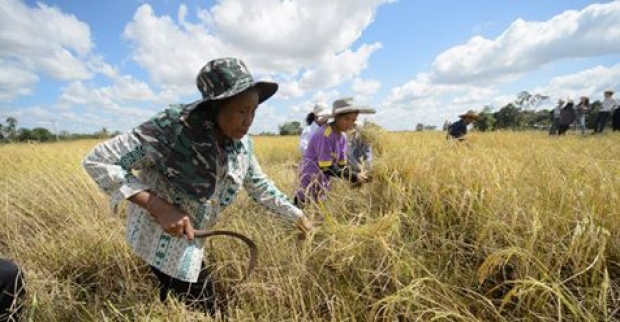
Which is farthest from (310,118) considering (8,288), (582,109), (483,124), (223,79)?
(582,109)

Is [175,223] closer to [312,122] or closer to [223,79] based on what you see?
[223,79]

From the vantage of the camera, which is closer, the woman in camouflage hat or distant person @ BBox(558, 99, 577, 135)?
the woman in camouflage hat

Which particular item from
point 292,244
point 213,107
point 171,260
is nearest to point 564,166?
point 292,244

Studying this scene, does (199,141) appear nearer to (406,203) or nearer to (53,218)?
(406,203)

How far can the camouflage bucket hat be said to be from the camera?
4.10ft

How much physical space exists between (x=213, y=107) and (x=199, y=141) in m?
0.16

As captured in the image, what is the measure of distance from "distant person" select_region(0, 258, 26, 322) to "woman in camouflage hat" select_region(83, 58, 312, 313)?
472mm

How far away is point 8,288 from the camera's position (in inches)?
52.9

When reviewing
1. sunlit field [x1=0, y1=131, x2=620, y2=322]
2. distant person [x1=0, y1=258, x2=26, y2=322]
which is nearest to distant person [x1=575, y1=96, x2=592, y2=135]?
sunlit field [x1=0, y1=131, x2=620, y2=322]

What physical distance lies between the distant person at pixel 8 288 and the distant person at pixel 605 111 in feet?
42.7

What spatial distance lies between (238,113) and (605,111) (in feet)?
41.7

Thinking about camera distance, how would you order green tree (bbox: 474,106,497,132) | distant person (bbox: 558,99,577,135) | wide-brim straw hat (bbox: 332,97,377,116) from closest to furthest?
1. wide-brim straw hat (bbox: 332,97,377,116)
2. green tree (bbox: 474,106,497,132)
3. distant person (bbox: 558,99,577,135)

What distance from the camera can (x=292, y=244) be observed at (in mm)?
1885

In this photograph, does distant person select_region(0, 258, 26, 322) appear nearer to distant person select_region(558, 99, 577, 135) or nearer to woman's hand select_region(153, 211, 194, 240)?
woman's hand select_region(153, 211, 194, 240)
